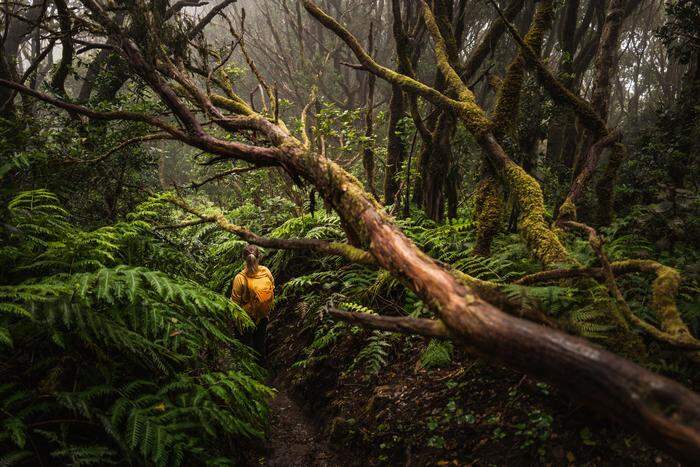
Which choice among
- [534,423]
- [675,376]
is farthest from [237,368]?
[675,376]

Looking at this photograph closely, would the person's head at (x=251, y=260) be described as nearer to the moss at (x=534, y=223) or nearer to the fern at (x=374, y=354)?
the fern at (x=374, y=354)

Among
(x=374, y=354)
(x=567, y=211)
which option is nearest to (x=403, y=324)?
(x=567, y=211)

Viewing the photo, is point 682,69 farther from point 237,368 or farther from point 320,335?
point 237,368

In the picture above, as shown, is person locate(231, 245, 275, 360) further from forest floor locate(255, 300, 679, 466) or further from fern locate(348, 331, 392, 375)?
fern locate(348, 331, 392, 375)

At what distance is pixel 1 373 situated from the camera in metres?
2.28

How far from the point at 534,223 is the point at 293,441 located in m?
3.38

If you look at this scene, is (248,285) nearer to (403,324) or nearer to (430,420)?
(430,420)

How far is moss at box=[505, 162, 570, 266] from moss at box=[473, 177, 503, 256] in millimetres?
339

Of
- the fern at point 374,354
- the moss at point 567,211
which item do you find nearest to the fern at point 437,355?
the fern at point 374,354

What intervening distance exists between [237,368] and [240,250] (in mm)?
4458

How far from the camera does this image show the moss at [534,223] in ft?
10.3

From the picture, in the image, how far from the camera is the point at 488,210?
404 cm

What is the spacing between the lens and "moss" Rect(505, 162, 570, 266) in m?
3.13

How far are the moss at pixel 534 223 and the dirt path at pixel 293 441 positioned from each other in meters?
2.73
